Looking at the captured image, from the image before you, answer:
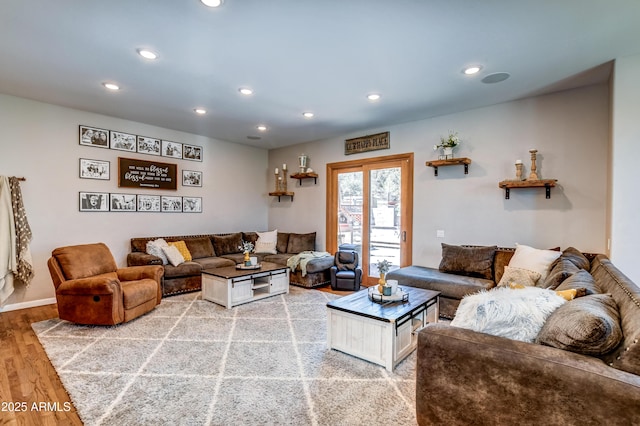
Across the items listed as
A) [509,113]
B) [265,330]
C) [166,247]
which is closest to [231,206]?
[166,247]

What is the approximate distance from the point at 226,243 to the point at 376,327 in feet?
13.8

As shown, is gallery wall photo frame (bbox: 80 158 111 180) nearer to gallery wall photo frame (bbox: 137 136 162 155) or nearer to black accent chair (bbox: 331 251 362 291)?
gallery wall photo frame (bbox: 137 136 162 155)

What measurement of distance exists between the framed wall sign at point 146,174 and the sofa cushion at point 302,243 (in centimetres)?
245

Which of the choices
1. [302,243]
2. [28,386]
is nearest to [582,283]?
[28,386]

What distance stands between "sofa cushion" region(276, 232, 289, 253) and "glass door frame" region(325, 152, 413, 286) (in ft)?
2.83

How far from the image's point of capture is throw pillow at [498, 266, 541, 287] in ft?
11.1

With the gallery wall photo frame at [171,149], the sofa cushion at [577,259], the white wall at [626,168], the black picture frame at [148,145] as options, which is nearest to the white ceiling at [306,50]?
the white wall at [626,168]

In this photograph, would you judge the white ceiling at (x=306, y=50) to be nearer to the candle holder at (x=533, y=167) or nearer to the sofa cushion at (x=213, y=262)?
the candle holder at (x=533, y=167)

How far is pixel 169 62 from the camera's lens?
10.3 ft

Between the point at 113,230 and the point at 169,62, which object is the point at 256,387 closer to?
the point at 169,62

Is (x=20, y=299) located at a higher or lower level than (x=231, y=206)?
lower

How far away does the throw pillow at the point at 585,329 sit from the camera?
1.36 metres

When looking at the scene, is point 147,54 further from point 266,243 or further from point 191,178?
point 266,243

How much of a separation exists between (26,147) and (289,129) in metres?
3.78
